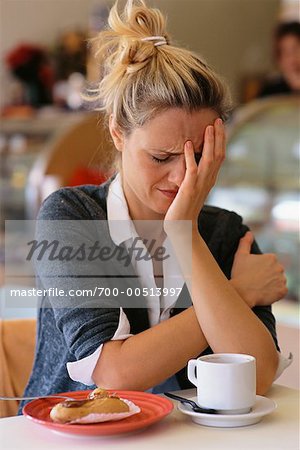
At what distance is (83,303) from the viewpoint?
4.21 ft

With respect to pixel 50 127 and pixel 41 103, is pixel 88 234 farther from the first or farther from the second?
pixel 41 103

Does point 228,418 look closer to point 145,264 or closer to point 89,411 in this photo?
point 89,411

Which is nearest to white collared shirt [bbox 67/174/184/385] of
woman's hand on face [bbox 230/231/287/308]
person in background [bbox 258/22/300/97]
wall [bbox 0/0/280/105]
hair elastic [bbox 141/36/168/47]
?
woman's hand on face [bbox 230/231/287/308]

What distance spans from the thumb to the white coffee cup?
0.40 m

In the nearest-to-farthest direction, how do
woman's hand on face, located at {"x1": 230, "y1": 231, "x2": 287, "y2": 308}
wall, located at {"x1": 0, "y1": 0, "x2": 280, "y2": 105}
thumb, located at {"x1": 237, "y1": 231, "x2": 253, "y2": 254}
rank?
1. woman's hand on face, located at {"x1": 230, "y1": 231, "x2": 287, "y2": 308}
2. thumb, located at {"x1": 237, "y1": 231, "x2": 253, "y2": 254}
3. wall, located at {"x1": 0, "y1": 0, "x2": 280, "y2": 105}

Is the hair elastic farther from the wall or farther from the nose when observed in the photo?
the wall

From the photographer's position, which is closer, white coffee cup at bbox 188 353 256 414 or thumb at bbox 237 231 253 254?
white coffee cup at bbox 188 353 256 414

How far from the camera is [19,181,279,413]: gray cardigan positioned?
4.20ft

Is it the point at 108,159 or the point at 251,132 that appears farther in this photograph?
the point at 251,132

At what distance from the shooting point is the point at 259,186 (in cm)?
326

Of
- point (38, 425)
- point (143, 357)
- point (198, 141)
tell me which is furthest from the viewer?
point (198, 141)

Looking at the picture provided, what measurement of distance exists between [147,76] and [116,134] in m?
0.13

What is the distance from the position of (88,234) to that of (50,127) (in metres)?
3.06

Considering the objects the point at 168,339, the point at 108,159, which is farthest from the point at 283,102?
the point at 168,339
